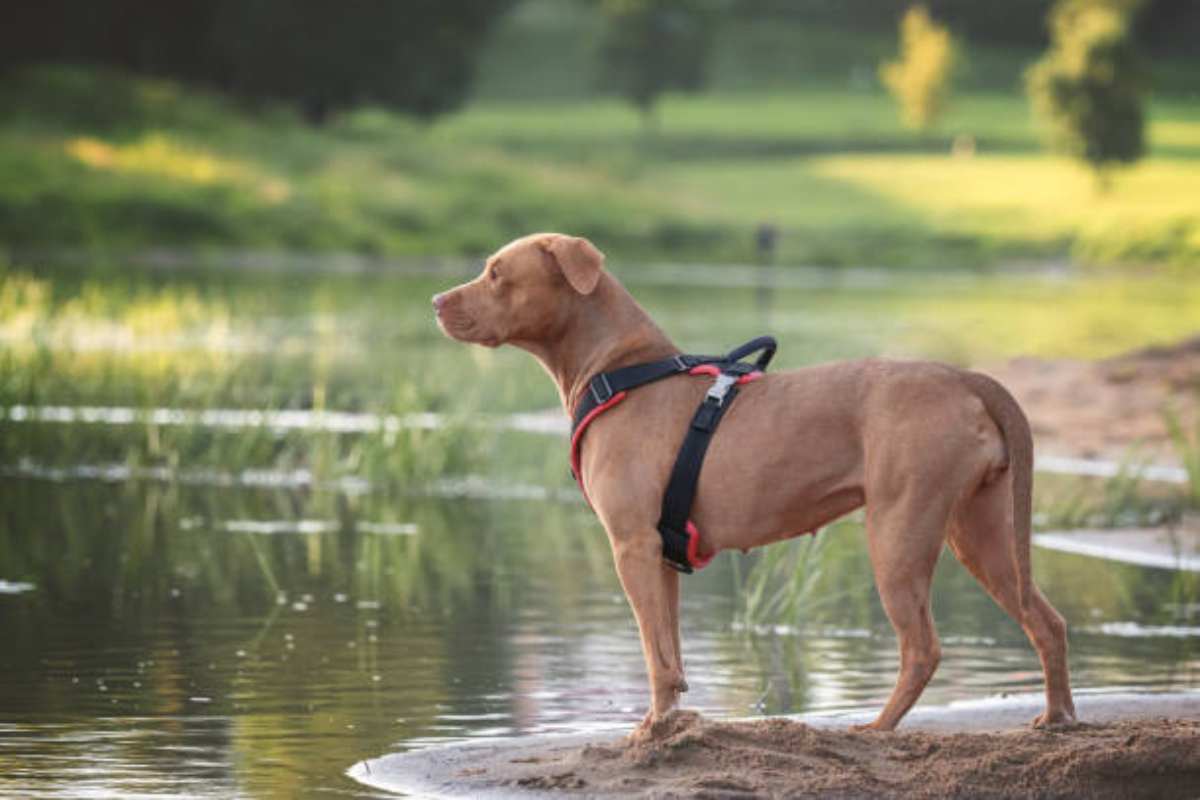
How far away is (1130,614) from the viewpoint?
42.9 ft

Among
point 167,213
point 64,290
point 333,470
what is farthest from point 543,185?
point 333,470

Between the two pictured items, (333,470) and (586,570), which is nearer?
(586,570)

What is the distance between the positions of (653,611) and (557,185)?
215 feet

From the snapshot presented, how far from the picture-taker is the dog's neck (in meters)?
9.30

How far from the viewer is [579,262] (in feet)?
29.9

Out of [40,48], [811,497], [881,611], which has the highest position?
[40,48]

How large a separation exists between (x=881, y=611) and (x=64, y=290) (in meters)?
24.5

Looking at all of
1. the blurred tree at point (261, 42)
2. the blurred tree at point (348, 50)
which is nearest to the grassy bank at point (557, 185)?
the blurred tree at point (348, 50)

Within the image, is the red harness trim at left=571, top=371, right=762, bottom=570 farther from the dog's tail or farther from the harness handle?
the dog's tail

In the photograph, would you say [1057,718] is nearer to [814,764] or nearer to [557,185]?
[814,764]

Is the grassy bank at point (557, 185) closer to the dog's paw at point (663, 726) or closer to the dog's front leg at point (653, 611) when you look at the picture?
the dog's front leg at point (653, 611)

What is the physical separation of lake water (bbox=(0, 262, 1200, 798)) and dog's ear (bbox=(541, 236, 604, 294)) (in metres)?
1.73

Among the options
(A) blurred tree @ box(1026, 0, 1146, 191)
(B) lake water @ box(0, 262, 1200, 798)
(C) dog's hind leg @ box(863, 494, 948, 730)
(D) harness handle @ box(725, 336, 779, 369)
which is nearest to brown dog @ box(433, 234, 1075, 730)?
(C) dog's hind leg @ box(863, 494, 948, 730)

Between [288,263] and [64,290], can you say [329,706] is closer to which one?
[64,290]
